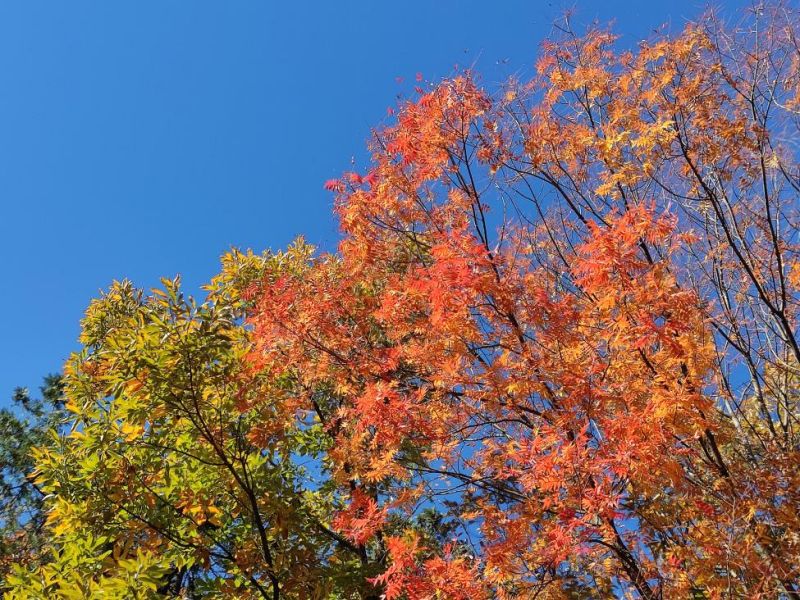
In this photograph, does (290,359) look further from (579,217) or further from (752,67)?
(752,67)

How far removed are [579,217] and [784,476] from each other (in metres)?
3.37

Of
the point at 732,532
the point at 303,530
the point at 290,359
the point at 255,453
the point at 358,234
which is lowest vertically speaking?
the point at 732,532

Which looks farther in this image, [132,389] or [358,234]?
[358,234]

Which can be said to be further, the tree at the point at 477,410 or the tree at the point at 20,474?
the tree at the point at 20,474

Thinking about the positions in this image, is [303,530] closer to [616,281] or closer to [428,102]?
[616,281]

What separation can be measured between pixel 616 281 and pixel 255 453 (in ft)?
13.2

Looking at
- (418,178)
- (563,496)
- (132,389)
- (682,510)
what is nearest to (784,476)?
(682,510)

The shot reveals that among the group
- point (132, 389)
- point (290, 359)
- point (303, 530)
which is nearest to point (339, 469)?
point (303, 530)

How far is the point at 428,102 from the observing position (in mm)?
7012

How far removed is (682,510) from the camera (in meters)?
5.52

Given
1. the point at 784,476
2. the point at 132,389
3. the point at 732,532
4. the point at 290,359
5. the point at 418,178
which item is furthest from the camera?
the point at 418,178

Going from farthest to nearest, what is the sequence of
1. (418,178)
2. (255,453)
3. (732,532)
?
(418,178)
(255,453)
(732,532)

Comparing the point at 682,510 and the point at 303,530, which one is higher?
the point at 303,530

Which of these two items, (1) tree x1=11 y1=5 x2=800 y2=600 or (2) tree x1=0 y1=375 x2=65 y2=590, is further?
(2) tree x1=0 y1=375 x2=65 y2=590
